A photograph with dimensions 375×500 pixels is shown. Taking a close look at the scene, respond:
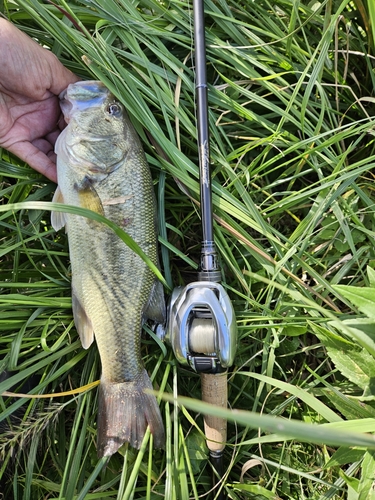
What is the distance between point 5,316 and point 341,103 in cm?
203

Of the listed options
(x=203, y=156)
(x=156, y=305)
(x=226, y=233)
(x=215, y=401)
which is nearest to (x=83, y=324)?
(x=156, y=305)

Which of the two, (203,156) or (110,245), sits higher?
(203,156)

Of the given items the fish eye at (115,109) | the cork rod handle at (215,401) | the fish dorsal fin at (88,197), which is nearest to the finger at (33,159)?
the fish dorsal fin at (88,197)

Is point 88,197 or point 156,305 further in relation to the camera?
point 156,305

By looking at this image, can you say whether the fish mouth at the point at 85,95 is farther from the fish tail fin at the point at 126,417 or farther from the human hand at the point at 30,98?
the fish tail fin at the point at 126,417

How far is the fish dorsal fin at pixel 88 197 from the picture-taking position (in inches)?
69.2

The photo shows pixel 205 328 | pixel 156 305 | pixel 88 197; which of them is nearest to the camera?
pixel 205 328

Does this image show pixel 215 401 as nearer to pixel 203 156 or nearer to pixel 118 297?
pixel 118 297

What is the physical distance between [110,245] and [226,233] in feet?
1.89

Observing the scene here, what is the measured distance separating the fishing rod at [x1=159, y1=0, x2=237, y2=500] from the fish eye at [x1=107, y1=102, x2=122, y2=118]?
374 mm

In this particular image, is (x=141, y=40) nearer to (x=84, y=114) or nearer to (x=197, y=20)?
(x=197, y=20)

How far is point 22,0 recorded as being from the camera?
1.69m

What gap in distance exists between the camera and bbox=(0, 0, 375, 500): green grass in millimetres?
1814

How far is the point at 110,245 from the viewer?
178 cm
